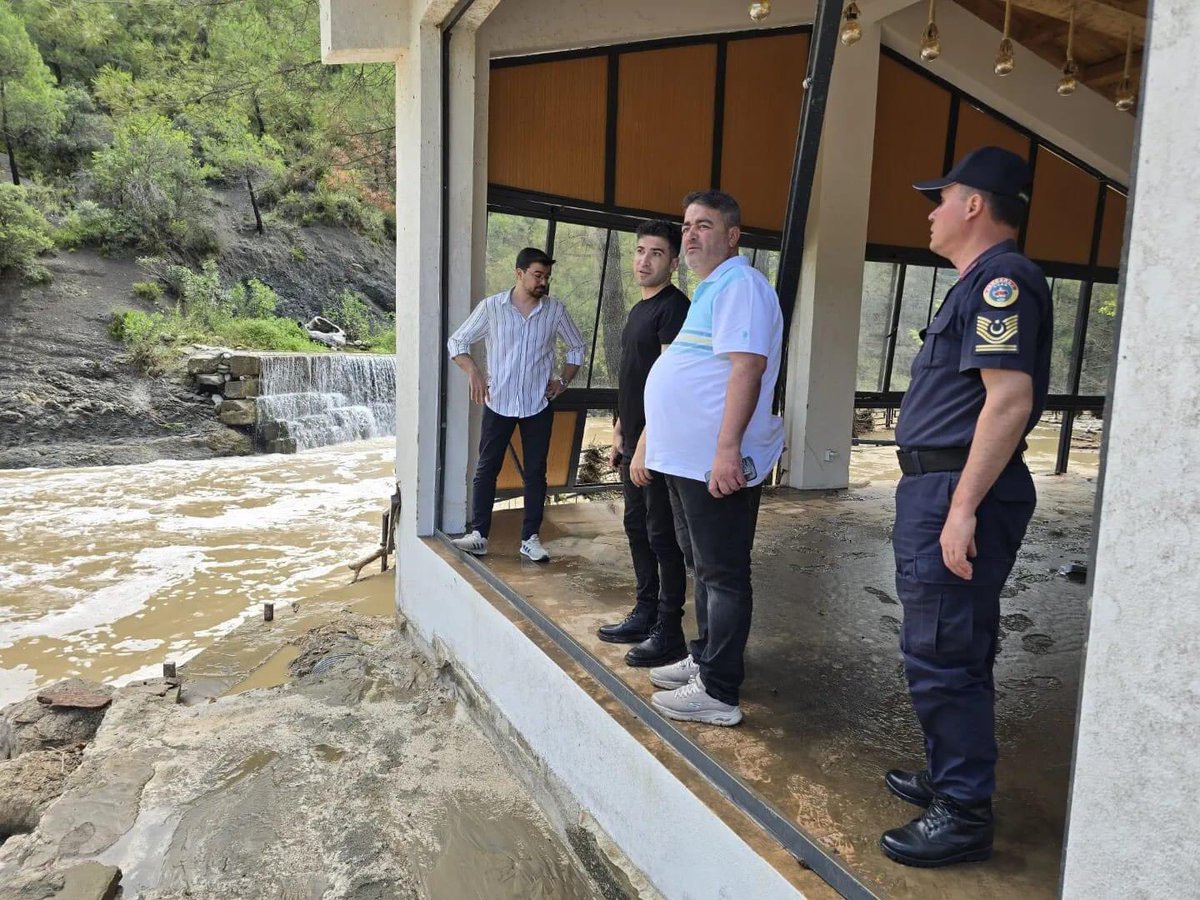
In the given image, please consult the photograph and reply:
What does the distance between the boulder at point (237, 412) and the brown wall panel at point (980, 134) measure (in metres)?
11.5

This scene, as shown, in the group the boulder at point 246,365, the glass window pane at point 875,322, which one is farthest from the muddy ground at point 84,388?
the glass window pane at point 875,322

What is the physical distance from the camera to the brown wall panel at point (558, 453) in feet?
18.1

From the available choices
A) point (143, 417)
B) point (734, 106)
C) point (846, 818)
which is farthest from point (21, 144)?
point (846, 818)

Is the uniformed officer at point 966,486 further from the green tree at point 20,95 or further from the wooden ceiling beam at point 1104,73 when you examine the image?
the green tree at point 20,95

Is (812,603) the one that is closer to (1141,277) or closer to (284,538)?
(1141,277)

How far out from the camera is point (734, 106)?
241 inches

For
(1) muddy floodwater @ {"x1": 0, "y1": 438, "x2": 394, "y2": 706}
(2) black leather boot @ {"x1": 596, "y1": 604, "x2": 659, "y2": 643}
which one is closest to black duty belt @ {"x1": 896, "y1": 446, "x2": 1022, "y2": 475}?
(2) black leather boot @ {"x1": 596, "y1": 604, "x2": 659, "y2": 643}

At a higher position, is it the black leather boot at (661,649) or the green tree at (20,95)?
the green tree at (20,95)

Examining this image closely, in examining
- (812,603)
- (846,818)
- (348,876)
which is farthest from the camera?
(812,603)

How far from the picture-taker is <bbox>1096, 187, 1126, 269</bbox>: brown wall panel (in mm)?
7609

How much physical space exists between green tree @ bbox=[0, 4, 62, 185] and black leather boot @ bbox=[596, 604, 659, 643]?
22.5 m

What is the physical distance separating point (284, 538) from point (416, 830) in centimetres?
620

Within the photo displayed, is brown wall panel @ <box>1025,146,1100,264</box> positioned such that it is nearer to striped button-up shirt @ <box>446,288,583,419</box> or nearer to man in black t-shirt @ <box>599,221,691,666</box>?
striped button-up shirt @ <box>446,288,583,419</box>

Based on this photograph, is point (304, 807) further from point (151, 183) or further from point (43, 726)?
point (151, 183)
